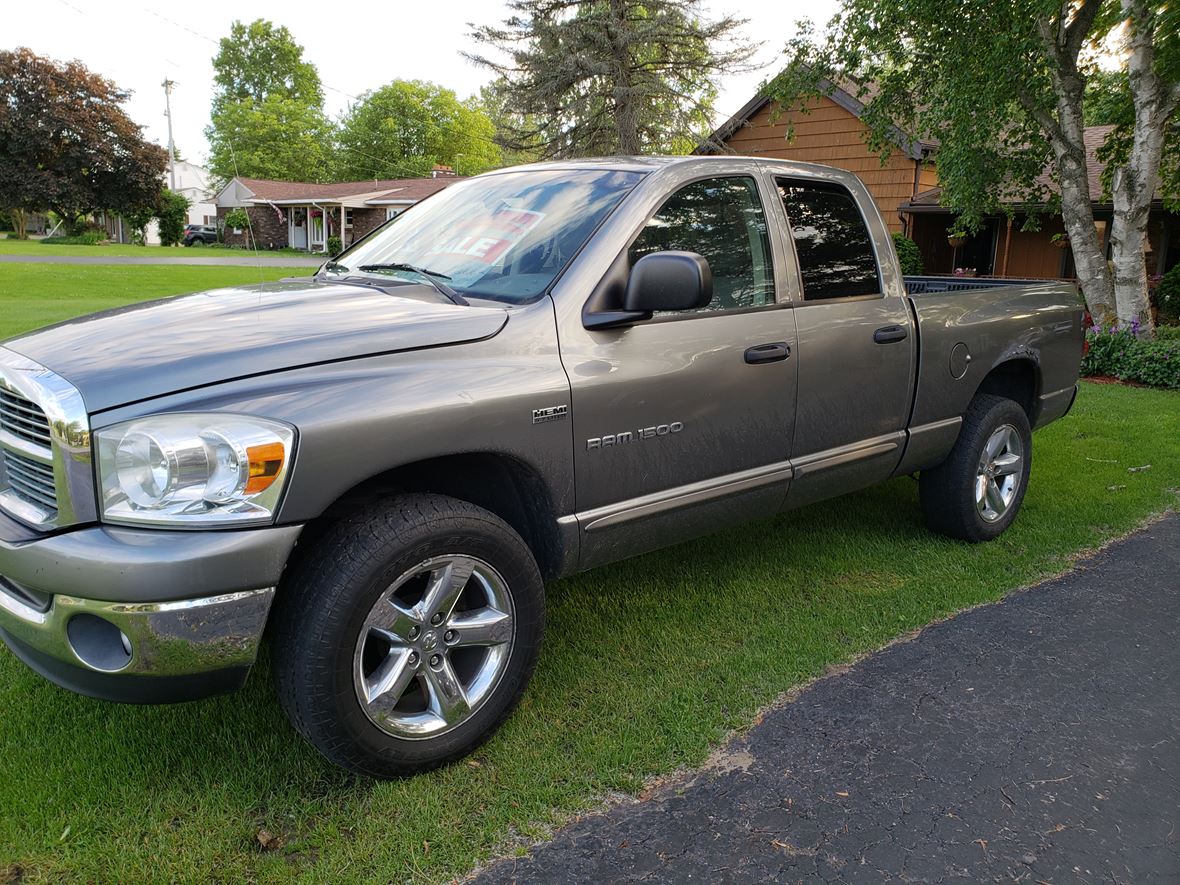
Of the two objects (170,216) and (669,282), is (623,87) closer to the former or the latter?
(669,282)

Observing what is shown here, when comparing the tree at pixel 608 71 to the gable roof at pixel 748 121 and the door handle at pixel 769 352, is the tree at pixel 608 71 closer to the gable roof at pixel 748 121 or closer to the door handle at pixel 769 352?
the gable roof at pixel 748 121

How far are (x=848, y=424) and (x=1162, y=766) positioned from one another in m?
1.70

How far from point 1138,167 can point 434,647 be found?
1218cm

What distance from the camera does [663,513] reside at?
3344 millimetres

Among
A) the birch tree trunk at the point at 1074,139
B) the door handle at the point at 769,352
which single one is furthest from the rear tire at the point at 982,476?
the birch tree trunk at the point at 1074,139

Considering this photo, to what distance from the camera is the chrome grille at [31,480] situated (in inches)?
95.4

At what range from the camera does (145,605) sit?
2.24 m

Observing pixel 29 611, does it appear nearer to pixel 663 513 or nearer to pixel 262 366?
pixel 262 366

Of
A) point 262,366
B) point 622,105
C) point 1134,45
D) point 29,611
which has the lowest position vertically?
point 29,611

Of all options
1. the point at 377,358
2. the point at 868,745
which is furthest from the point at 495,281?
the point at 868,745

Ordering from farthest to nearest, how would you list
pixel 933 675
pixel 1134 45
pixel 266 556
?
pixel 1134 45 < pixel 933 675 < pixel 266 556

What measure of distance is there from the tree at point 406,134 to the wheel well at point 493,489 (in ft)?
220

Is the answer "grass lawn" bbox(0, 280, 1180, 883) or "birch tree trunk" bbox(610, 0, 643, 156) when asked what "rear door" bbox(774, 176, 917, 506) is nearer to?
"grass lawn" bbox(0, 280, 1180, 883)

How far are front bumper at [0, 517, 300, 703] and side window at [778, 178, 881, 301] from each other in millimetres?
2490
